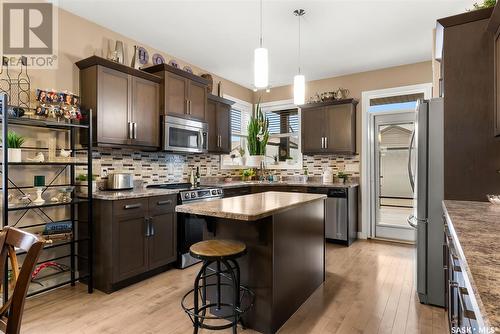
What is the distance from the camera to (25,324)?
215cm

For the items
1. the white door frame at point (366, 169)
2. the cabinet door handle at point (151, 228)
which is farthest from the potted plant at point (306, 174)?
the cabinet door handle at point (151, 228)

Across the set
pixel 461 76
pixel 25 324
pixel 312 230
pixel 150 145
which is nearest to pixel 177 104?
pixel 150 145

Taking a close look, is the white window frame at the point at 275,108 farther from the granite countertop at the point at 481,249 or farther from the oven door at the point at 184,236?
the granite countertop at the point at 481,249

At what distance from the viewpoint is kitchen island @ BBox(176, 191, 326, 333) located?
1989 mm

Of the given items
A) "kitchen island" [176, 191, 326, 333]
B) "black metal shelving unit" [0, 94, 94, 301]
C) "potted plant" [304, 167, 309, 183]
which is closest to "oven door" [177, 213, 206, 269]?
"black metal shelving unit" [0, 94, 94, 301]

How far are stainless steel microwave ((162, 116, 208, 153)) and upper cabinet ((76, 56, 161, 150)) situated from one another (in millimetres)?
118

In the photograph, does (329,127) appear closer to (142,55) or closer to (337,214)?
(337,214)

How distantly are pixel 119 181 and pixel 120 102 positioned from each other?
860mm

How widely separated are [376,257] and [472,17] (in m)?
2.84

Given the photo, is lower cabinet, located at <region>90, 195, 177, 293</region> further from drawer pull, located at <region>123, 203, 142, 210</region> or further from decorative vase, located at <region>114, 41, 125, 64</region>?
decorative vase, located at <region>114, 41, 125, 64</region>

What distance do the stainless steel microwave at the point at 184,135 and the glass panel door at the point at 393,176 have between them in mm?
2858

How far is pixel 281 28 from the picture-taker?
3299 millimetres

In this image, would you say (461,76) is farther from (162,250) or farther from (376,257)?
(162,250)

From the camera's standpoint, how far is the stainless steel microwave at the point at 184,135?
138 inches
